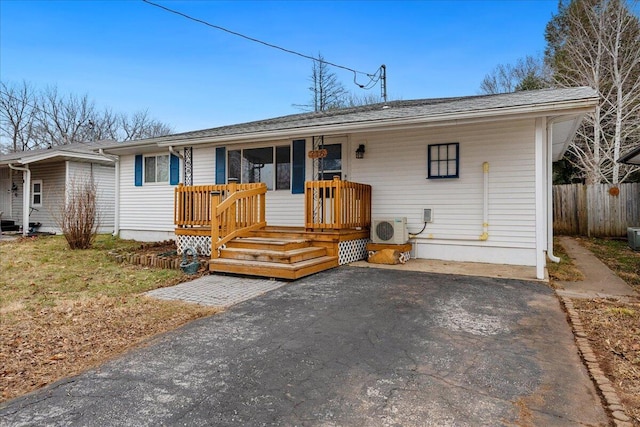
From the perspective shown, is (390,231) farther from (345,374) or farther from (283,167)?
(345,374)

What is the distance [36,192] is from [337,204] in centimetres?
1351

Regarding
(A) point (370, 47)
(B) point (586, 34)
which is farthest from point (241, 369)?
(B) point (586, 34)

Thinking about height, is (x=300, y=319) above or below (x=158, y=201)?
below

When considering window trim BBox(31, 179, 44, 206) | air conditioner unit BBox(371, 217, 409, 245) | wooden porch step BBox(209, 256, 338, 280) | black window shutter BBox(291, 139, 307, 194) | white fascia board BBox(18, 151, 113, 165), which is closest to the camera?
wooden porch step BBox(209, 256, 338, 280)

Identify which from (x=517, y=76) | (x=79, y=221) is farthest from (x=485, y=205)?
(x=517, y=76)

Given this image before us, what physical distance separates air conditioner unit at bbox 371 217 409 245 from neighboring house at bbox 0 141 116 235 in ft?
34.2

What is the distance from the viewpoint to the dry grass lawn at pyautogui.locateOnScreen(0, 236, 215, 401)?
9.71ft

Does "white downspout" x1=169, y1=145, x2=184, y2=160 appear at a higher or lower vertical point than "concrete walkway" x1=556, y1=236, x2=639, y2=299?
higher

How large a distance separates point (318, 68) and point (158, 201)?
1560 centimetres

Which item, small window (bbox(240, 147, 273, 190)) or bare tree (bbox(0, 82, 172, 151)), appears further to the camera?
bare tree (bbox(0, 82, 172, 151))

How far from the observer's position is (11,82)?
87.8 ft

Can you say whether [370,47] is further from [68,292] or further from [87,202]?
[68,292]

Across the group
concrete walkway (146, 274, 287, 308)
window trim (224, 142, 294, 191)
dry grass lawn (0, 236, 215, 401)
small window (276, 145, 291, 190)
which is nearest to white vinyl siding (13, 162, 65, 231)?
dry grass lawn (0, 236, 215, 401)

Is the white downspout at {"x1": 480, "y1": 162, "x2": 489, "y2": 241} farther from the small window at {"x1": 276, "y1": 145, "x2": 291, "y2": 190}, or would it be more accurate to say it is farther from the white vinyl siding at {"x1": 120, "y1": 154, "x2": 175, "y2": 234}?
the white vinyl siding at {"x1": 120, "y1": 154, "x2": 175, "y2": 234}
